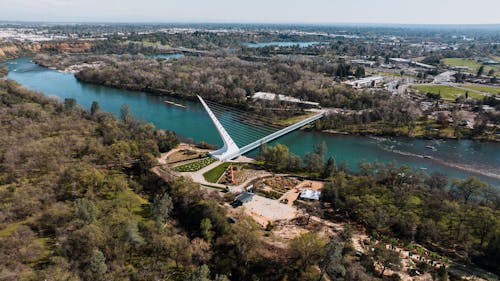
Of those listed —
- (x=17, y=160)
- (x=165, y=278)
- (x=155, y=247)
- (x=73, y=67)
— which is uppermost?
(x=73, y=67)

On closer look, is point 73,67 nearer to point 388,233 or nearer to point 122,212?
point 122,212

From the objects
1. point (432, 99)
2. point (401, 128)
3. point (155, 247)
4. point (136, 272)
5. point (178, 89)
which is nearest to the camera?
point (136, 272)

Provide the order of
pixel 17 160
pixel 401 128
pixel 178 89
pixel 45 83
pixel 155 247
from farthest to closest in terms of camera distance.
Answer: pixel 45 83 < pixel 178 89 < pixel 401 128 < pixel 17 160 < pixel 155 247

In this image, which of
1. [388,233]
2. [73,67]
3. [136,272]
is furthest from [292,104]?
[73,67]

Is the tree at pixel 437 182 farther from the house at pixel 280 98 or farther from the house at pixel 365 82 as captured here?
the house at pixel 365 82

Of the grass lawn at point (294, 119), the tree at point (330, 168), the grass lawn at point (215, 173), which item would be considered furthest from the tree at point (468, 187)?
the grass lawn at point (294, 119)

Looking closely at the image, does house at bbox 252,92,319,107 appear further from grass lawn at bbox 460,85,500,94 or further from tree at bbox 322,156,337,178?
grass lawn at bbox 460,85,500,94

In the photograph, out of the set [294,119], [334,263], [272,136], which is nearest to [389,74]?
[294,119]
